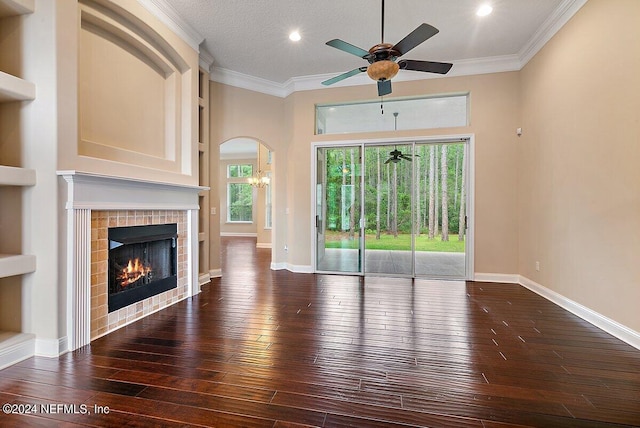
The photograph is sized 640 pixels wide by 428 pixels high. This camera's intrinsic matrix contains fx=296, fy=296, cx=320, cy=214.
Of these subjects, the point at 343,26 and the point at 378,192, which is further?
the point at 378,192

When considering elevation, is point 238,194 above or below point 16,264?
above

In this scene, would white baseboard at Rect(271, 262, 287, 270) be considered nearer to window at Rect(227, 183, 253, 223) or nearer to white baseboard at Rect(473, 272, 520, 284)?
white baseboard at Rect(473, 272, 520, 284)

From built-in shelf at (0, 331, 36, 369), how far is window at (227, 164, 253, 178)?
11.0 meters

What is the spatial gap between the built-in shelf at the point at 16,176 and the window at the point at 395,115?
428 centimetres

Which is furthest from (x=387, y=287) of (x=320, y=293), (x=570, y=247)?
(x=570, y=247)

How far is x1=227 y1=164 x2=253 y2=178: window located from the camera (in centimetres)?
1312

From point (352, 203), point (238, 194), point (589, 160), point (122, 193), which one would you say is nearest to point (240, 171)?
point (238, 194)

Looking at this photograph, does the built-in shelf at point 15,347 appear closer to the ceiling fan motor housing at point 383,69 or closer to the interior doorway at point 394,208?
the ceiling fan motor housing at point 383,69

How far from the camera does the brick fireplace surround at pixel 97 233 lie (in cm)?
254

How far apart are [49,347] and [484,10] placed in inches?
227

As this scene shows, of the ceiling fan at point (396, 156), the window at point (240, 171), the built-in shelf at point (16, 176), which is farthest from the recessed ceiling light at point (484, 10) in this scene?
the window at point (240, 171)

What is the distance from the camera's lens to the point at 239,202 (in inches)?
522

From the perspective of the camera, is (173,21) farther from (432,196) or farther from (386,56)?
(432,196)

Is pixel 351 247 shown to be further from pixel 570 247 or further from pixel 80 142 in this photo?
pixel 80 142
